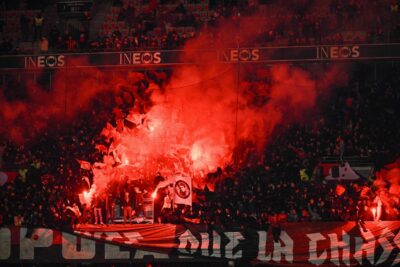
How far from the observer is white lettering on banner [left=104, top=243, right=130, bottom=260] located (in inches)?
467

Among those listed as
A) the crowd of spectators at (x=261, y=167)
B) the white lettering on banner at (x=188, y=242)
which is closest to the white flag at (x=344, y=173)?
the crowd of spectators at (x=261, y=167)

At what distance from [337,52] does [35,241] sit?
8.71 meters

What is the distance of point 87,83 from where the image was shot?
19188mm

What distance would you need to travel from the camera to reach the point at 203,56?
1738 cm

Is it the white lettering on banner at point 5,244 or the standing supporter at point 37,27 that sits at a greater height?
the standing supporter at point 37,27

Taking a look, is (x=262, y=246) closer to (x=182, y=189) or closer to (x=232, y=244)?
(x=232, y=244)

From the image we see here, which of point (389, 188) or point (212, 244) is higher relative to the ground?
point (389, 188)

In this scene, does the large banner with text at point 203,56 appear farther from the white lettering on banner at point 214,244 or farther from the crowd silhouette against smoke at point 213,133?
the white lettering on banner at point 214,244

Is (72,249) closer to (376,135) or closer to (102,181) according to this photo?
(102,181)

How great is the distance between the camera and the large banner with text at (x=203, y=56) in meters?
16.6

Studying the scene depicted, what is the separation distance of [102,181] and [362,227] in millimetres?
5599

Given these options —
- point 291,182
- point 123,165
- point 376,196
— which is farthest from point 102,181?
point 376,196

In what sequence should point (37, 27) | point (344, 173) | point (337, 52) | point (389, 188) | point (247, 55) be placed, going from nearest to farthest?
point (389, 188), point (344, 173), point (337, 52), point (247, 55), point (37, 27)

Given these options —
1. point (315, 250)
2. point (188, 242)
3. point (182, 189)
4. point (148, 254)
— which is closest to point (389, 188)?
point (315, 250)
